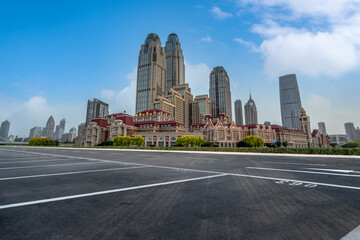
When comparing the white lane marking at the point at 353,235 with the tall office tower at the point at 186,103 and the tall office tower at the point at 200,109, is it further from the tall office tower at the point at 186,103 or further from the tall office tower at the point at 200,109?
the tall office tower at the point at 200,109

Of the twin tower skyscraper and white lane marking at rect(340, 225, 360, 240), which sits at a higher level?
the twin tower skyscraper

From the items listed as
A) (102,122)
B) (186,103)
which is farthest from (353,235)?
(186,103)

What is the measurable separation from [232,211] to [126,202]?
3.36 meters

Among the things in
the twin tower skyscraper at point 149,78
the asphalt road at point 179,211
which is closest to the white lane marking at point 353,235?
the asphalt road at point 179,211

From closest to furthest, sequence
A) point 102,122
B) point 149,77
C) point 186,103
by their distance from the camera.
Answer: point 102,122 < point 149,77 < point 186,103

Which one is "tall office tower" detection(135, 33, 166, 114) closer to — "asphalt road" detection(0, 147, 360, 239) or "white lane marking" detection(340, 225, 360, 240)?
"asphalt road" detection(0, 147, 360, 239)

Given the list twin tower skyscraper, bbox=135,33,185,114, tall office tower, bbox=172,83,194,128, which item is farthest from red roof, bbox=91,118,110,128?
tall office tower, bbox=172,83,194,128

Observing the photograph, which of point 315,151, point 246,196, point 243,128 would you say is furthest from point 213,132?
point 246,196

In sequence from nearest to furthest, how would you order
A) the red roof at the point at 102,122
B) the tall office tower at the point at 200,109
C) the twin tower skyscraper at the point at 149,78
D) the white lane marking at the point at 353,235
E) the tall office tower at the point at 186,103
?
the white lane marking at the point at 353,235 → the red roof at the point at 102,122 → the twin tower skyscraper at the point at 149,78 → the tall office tower at the point at 186,103 → the tall office tower at the point at 200,109

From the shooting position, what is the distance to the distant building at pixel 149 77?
150 meters

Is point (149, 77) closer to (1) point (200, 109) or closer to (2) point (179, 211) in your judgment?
(1) point (200, 109)

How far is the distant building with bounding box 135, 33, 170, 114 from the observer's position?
493 feet

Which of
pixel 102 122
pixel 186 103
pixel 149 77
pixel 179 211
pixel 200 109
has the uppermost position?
pixel 149 77

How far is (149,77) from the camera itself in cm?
15450
